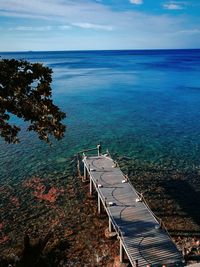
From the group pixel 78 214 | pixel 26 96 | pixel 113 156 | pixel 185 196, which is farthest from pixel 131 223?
pixel 113 156

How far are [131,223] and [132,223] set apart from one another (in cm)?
8

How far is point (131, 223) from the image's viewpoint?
24000 mm

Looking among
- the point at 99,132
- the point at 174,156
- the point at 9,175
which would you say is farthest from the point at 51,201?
the point at 99,132

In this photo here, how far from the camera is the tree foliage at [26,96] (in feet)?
54.1

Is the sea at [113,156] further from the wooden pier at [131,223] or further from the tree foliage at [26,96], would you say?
the tree foliage at [26,96]

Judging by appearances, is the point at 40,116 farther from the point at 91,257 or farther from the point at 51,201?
the point at 51,201

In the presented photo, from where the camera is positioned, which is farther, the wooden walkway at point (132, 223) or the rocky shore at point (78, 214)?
the rocky shore at point (78, 214)

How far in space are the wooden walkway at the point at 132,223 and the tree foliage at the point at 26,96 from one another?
9.92 meters

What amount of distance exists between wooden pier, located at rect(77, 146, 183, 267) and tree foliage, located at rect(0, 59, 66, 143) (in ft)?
32.5

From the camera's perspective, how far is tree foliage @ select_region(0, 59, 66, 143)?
16.5 m

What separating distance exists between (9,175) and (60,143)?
1175 cm

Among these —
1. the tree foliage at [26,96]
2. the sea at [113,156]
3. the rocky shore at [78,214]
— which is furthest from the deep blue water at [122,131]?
the tree foliage at [26,96]

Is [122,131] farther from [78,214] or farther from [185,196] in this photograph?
[78,214]

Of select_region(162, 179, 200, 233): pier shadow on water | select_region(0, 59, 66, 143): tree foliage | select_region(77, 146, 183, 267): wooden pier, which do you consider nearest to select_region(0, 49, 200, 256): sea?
select_region(162, 179, 200, 233): pier shadow on water
